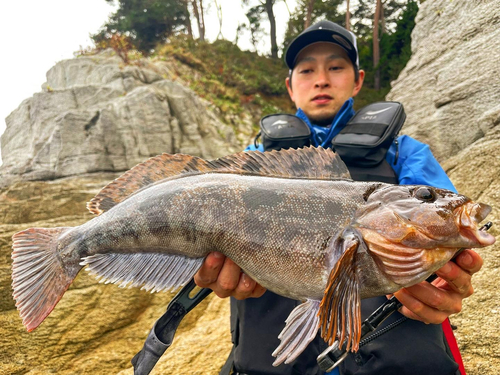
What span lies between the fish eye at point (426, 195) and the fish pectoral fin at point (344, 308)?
0.40m

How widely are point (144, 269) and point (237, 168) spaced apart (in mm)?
884

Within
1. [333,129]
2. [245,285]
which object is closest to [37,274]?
[245,285]

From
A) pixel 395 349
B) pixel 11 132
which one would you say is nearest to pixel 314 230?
pixel 395 349

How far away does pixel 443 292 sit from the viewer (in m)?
1.85

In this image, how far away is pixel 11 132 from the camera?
543 inches

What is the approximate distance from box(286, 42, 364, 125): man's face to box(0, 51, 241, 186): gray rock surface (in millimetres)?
8489

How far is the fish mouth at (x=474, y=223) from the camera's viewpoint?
59.8 inches

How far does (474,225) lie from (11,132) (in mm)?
16933

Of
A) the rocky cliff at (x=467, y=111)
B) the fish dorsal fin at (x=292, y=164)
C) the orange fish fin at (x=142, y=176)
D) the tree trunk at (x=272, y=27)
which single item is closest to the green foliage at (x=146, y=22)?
the tree trunk at (x=272, y=27)

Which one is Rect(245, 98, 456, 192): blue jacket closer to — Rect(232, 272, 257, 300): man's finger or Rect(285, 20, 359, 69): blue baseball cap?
Rect(285, 20, 359, 69): blue baseball cap

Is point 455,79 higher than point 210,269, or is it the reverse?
point 455,79

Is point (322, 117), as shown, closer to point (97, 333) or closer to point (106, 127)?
point (97, 333)

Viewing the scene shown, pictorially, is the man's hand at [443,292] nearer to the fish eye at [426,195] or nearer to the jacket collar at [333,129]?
the fish eye at [426,195]

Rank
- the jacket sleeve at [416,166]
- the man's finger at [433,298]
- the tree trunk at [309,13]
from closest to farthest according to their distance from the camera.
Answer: the man's finger at [433,298], the jacket sleeve at [416,166], the tree trunk at [309,13]
